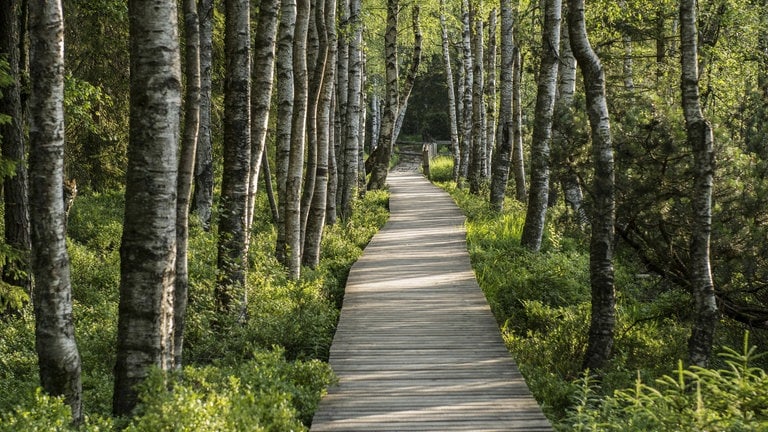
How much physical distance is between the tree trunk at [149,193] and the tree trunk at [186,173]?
4.23 feet

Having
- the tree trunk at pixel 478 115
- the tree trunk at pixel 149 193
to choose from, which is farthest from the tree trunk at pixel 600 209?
the tree trunk at pixel 478 115

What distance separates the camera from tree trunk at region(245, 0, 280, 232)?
33.1ft

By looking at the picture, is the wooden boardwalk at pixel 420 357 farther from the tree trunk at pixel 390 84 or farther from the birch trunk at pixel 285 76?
the tree trunk at pixel 390 84

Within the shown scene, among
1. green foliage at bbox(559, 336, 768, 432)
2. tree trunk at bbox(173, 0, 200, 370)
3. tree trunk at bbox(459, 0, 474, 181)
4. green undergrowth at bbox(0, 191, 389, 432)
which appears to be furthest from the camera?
tree trunk at bbox(459, 0, 474, 181)

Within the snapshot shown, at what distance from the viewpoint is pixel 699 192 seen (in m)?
8.09

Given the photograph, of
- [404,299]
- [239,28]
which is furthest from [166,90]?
[404,299]

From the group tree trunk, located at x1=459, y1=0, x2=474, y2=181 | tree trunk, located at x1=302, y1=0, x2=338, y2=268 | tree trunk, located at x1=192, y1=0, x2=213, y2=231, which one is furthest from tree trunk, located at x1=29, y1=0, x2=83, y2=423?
tree trunk, located at x1=459, y1=0, x2=474, y2=181

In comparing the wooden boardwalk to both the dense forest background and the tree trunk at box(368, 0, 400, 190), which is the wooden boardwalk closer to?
the dense forest background

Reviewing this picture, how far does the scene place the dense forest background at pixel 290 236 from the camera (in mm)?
5914

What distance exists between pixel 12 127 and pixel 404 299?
631 centimetres

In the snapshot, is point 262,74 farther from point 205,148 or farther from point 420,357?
point 205,148

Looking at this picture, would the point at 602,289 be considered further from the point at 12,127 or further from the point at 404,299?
the point at 12,127

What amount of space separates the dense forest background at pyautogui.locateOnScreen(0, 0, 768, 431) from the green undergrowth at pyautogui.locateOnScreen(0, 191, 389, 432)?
39mm

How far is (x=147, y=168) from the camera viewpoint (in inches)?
233
